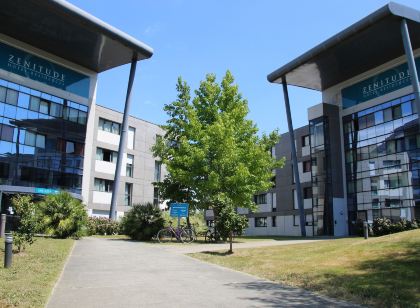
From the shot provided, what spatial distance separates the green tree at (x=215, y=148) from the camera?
26766 mm

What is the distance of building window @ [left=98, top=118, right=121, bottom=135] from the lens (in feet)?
155

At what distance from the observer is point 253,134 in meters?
30.6

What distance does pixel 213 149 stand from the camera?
2712 cm

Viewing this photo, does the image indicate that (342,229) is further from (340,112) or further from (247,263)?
(247,263)

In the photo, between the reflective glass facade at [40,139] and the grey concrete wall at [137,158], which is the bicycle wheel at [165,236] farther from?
the grey concrete wall at [137,158]

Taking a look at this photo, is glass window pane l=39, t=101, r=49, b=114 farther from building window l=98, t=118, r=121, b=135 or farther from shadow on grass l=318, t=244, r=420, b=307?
shadow on grass l=318, t=244, r=420, b=307

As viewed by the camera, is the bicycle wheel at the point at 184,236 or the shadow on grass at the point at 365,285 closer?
the shadow on grass at the point at 365,285

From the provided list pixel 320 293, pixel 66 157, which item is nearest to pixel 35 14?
pixel 66 157

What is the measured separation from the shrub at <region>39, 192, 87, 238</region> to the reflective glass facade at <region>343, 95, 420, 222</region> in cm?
2421

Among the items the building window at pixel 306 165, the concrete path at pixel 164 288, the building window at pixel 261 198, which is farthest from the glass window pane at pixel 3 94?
the building window at pixel 261 198

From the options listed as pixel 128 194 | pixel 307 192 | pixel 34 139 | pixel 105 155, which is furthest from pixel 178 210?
pixel 128 194

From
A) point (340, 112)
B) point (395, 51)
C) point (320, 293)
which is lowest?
point (320, 293)

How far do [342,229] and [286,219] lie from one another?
42.1 feet

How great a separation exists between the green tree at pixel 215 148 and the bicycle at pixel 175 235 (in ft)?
7.27
